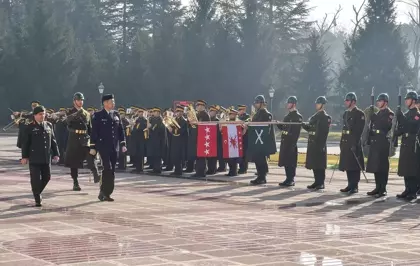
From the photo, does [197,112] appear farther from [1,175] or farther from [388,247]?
[388,247]

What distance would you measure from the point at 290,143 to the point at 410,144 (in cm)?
303

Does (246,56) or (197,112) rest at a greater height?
(246,56)

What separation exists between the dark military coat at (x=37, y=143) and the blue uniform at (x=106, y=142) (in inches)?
32.9

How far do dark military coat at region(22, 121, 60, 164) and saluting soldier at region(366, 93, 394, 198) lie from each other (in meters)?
6.31

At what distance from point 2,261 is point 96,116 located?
6137 millimetres

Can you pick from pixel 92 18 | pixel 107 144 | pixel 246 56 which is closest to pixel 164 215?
pixel 107 144

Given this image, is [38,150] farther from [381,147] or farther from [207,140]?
[207,140]

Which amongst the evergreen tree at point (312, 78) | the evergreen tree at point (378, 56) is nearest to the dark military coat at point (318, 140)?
the evergreen tree at point (378, 56)

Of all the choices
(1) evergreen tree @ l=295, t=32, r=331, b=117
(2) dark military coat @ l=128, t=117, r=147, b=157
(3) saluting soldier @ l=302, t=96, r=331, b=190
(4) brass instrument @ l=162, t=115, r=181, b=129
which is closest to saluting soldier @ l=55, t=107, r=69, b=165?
(2) dark military coat @ l=128, t=117, r=147, b=157

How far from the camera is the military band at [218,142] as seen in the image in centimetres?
1361

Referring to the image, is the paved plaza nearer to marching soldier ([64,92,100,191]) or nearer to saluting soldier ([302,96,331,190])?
saluting soldier ([302,96,331,190])

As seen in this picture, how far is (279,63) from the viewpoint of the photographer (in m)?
66.8

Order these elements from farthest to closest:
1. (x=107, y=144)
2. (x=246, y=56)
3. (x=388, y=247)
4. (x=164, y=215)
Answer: (x=246, y=56)
(x=107, y=144)
(x=164, y=215)
(x=388, y=247)

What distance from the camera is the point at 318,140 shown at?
53.9 feet
